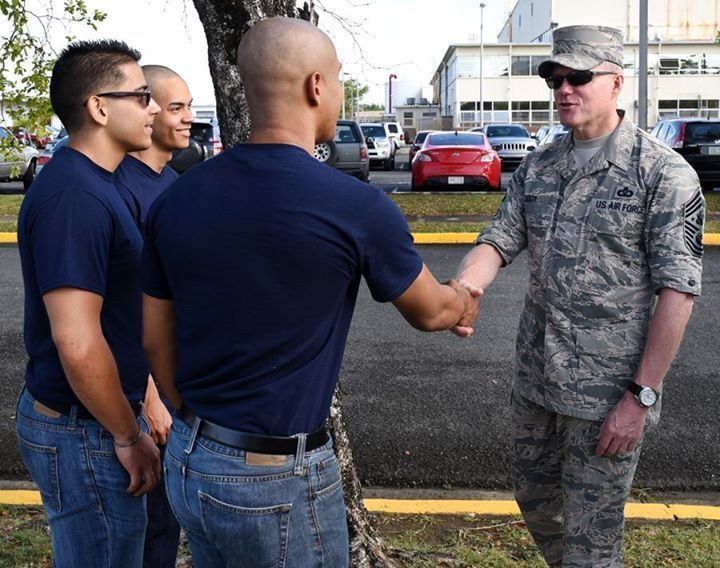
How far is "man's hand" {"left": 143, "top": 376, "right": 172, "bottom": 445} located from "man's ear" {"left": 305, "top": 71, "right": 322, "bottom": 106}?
1.10 m

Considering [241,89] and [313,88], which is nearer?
[313,88]

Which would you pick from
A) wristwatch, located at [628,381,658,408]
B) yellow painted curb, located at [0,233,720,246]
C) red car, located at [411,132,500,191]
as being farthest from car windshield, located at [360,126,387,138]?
wristwatch, located at [628,381,658,408]

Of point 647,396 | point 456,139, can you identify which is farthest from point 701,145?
point 647,396

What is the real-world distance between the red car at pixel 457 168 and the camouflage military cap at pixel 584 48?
1635cm

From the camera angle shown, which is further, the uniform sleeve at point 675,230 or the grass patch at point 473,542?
the grass patch at point 473,542

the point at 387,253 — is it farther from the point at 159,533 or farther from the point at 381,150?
the point at 381,150

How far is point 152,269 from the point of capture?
2301 mm

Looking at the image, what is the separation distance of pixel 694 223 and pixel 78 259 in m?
1.85

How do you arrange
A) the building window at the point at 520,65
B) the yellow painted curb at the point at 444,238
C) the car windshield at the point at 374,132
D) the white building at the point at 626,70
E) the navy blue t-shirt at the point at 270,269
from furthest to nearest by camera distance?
the building window at the point at 520,65 → the white building at the point at 626,70 → the car windshield at the point at 374,132 → the yellow painted curb at the point at 444,238 → the navy blue t-shirt at the point at 270,269

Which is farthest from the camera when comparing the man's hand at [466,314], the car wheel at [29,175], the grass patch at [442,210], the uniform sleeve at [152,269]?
the car wheel at [29,175]

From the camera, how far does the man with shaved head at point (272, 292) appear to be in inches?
82.7

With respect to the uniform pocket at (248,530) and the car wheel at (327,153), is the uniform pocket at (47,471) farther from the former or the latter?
the car wheel at (327,153)

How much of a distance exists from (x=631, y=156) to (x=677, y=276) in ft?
1.40

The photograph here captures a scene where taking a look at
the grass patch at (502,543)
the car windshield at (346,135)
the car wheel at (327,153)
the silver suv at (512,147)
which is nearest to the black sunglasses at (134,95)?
the grass patch at (502,543)
